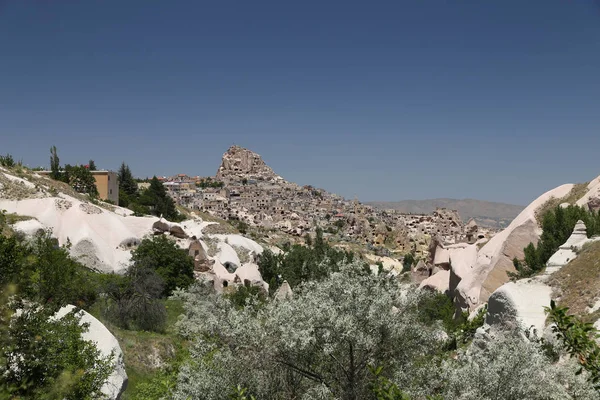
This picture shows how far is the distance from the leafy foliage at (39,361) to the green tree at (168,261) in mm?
22610


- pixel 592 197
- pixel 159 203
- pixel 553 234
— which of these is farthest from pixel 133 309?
pixel 159 203

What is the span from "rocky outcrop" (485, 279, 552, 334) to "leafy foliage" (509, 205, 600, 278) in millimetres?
6406

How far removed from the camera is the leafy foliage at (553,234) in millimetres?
20703

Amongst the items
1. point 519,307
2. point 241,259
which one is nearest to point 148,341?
point 519,307

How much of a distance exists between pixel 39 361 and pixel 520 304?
11612 mm

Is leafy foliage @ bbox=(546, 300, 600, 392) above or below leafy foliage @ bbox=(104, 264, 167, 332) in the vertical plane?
above

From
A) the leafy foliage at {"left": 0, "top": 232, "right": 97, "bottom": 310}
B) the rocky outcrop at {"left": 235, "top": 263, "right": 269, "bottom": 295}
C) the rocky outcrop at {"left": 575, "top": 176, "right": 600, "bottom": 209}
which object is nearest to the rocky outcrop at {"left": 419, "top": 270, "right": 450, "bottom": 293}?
the rocky outcrop at {"left": 575, "top": 176, "right": 600, "bottom": 209}

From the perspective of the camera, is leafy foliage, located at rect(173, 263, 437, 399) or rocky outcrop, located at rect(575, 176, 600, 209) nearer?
leafy foliage, located at rect(173, 263, 437, 399)

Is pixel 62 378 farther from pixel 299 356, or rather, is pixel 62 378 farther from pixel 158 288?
pixel 158 288

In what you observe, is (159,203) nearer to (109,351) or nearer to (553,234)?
(553,234)

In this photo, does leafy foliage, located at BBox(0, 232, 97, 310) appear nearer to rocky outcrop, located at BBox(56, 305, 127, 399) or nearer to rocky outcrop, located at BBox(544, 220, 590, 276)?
rocky outcrop, located at BBox(56, 305, 127, 399)

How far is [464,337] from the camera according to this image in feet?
56.7

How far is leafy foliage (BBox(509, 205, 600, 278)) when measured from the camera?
67.9 ft

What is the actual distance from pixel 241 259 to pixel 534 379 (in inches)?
1473
